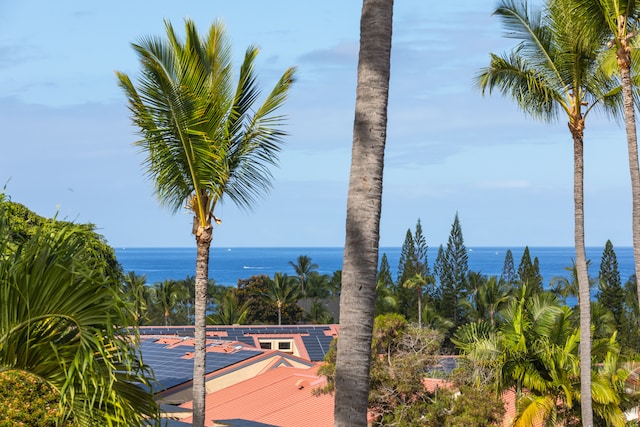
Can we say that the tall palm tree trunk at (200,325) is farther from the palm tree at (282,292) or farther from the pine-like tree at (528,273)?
the pine-like tree at (528,273)

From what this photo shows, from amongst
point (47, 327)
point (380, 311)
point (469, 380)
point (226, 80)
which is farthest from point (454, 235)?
point (47, 327)

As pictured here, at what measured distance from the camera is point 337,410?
5.26 metres

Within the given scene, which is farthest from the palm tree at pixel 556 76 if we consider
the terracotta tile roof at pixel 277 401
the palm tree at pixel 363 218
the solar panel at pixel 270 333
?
the solar panel at pixel 270 333

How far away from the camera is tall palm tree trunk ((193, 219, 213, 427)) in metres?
12.2

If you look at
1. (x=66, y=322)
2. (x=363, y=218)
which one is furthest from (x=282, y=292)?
(x=363, y=218)

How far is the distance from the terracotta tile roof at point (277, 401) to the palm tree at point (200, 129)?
1283 cm

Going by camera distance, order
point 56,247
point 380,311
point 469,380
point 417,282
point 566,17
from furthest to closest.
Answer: point 417,282 < point 380,311 < point 469,380 < point 566,17 < point 56,247

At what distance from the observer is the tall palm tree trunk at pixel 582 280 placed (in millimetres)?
14305

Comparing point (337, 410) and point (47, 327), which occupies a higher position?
point (47, 327)

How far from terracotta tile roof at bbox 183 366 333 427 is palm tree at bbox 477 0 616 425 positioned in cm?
1241

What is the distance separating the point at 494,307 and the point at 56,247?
70.5 meters

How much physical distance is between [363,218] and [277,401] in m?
23.6

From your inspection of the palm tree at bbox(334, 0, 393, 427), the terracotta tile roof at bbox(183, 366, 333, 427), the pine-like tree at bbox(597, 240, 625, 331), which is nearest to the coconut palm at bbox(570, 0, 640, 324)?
the palm tree at bbox(334, 0, 393, 427)

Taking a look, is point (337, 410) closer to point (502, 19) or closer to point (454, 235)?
point (502, 19)
